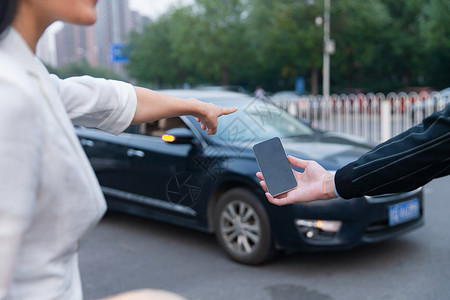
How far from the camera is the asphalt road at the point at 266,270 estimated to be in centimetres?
388

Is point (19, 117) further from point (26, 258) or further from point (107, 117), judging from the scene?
point (107, 117)

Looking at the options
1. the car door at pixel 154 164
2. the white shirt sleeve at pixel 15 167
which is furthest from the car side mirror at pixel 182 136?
the white shirt sleeve at pixel 15 167

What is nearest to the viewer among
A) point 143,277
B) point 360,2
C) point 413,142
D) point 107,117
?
point 107,117

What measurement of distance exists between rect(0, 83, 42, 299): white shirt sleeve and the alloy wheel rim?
3638 millimetres

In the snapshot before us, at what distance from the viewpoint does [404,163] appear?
150 centimetres

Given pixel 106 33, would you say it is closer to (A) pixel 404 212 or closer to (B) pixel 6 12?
(A) pixel 404 212

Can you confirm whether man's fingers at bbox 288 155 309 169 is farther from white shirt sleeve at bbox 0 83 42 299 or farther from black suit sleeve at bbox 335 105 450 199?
white shirt sleeve at bbox 0 83 42 299

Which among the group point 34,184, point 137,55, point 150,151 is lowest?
point 150,151

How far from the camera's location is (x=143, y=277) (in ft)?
14.0

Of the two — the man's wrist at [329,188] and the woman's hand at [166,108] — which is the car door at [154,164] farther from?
the woman's hand at [166,108]

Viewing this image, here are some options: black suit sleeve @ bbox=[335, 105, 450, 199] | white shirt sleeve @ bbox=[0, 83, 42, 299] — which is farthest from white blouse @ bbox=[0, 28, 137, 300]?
black suit sleeve @ bbox=[335, 105, 450, 199]

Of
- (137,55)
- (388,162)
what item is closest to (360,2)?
(137,55)

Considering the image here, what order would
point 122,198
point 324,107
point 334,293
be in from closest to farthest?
point 334,293 < point 122,198 < point 324,107

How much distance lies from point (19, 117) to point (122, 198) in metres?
4.82
